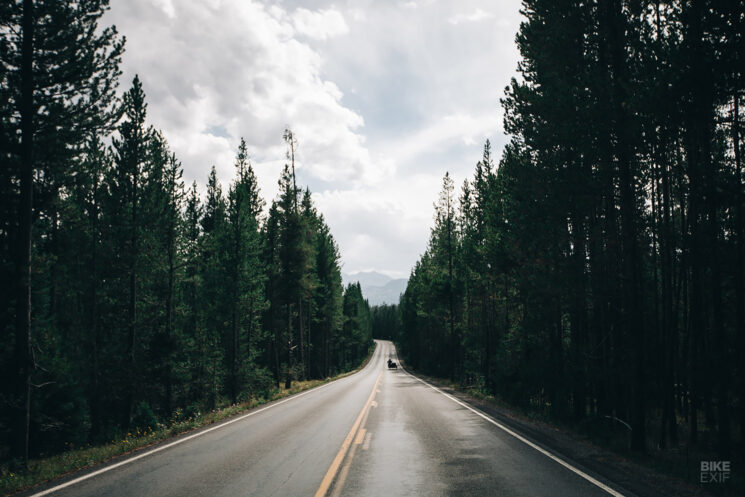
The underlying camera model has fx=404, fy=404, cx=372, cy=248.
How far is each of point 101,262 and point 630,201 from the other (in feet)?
78.8

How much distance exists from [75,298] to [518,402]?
1146 inches

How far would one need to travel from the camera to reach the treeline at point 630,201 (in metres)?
8.57

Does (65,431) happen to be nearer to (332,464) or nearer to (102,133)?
(102,133)

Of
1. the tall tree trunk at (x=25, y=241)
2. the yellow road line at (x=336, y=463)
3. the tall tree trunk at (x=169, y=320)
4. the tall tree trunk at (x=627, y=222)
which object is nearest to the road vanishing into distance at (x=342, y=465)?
the yellow road line at (x=336, y=463)

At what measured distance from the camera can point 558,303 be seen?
13.7 m

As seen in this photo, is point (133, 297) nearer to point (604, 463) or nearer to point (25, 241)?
point (25, 241)

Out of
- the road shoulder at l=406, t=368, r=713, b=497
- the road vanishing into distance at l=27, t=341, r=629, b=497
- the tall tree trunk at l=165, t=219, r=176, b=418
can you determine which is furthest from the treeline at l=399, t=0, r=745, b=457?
the tall tree trunk at l=165, t=219, r=176, b=418

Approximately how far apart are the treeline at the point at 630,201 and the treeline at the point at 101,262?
1259 centimetres

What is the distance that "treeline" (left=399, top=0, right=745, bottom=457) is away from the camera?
8.57m

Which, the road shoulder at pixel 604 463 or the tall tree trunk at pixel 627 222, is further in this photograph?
the tall tree trunk at pixel 627 222

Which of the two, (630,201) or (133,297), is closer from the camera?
(630,201)

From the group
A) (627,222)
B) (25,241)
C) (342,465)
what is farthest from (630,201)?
(25,241)

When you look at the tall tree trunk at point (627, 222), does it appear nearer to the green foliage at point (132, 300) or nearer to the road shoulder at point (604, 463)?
the road shoulder at point (604, 463)

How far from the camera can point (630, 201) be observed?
9.79 m
